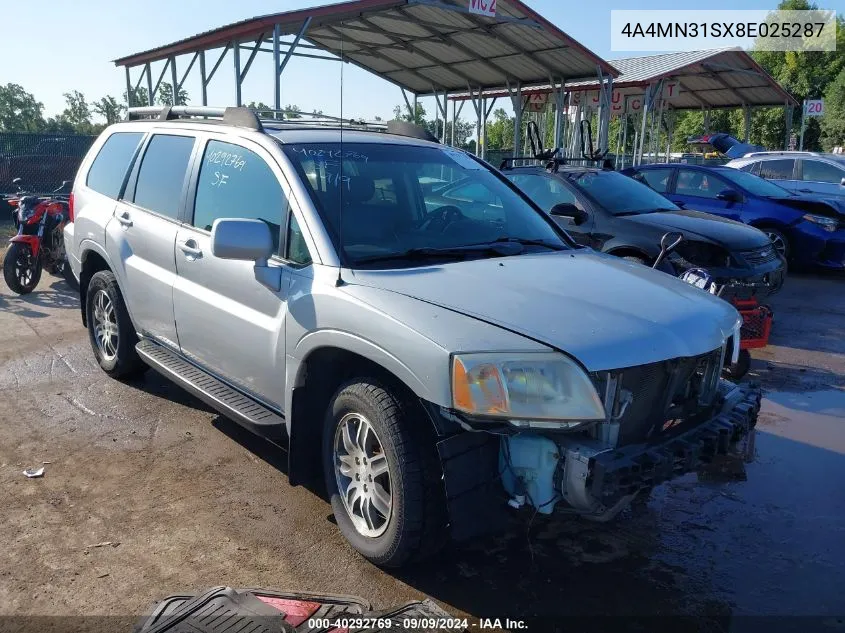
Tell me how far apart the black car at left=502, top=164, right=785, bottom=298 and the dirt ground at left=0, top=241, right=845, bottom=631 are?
258 centimetres

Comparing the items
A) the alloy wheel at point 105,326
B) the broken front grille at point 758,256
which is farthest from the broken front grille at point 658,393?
the broken front grille at point 758,256

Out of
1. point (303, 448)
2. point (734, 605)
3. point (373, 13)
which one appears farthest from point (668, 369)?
point (373, 13)

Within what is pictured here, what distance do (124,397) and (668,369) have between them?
3.98 meters

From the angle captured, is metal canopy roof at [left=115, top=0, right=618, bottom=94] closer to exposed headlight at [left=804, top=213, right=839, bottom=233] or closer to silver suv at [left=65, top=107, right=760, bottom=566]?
exposed headlight at [left=804, top=213, right=839, bottom=233]

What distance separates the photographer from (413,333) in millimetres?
2689

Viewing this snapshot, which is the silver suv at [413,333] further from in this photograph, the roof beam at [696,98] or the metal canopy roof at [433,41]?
the roof beam at [696,98]

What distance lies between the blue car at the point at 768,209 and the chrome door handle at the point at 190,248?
8168mm

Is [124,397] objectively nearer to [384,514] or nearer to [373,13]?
[384,514]

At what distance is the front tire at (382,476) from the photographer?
9.19ft

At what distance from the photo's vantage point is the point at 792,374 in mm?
6191

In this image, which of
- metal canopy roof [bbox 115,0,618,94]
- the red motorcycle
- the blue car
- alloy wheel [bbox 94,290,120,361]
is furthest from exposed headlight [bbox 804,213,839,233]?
the red motorcycle

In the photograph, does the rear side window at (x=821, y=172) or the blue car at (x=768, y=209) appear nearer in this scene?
the blue car at (x=768, y=209)

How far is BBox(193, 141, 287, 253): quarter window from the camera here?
11.9ft

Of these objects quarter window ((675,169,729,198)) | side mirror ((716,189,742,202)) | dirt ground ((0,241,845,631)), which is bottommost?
dirt ground ((0,241,845,631))
